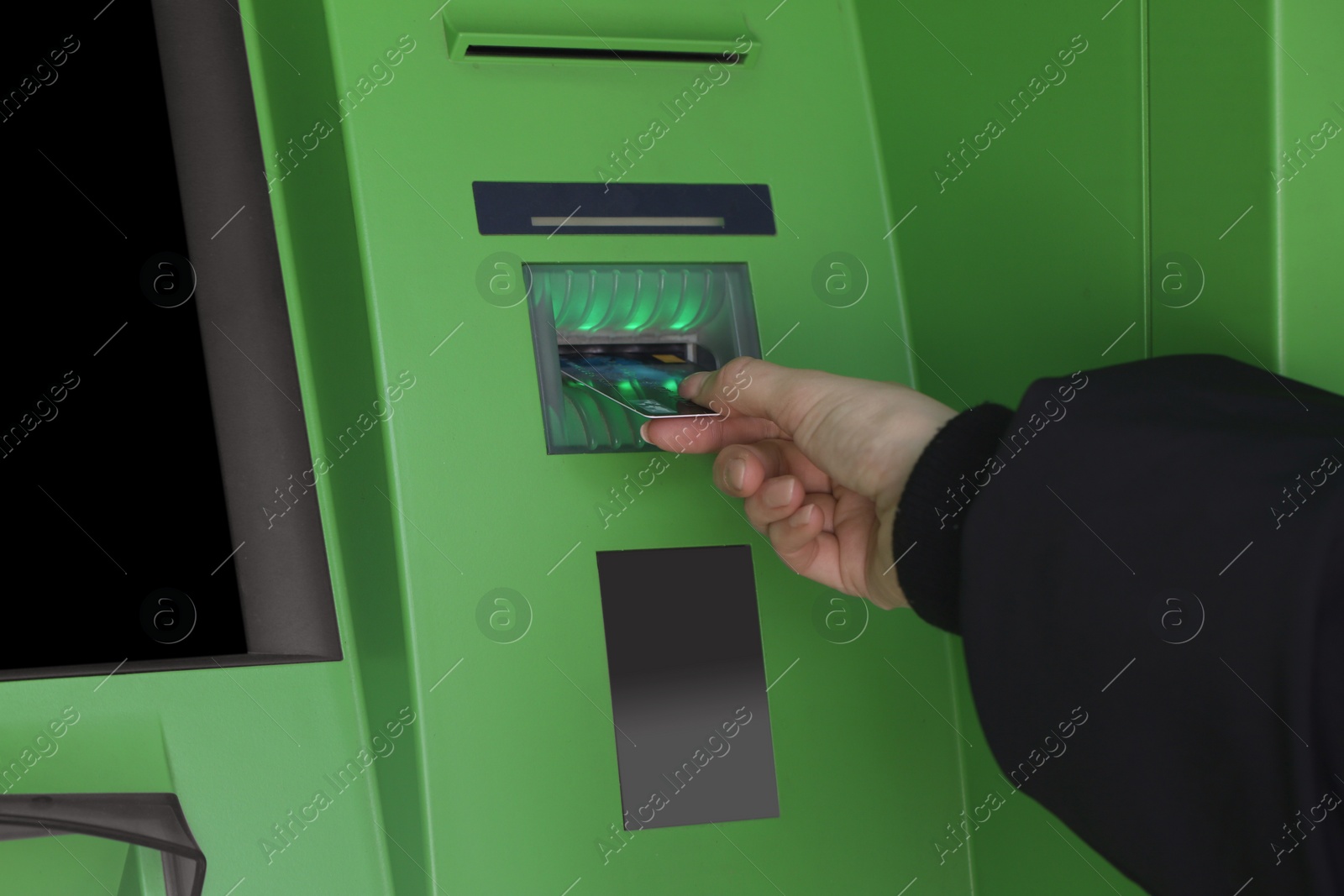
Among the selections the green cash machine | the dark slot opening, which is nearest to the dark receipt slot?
the green cash machine

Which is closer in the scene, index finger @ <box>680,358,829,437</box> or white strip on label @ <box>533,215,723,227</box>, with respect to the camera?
index finger @ <box>680,358,829,437</box>

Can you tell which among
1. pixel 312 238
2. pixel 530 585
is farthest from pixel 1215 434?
pixel 312 238

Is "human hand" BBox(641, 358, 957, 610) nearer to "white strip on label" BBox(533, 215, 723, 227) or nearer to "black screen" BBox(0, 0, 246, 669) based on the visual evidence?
"white strip on label" BBox(533, 215, 723, 227)

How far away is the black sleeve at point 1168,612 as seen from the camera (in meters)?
0.88

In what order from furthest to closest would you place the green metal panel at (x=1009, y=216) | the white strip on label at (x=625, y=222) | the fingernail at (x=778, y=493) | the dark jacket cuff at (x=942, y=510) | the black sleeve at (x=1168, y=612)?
the white strip on label at (x=625, y=222) < the fingernail at (x=778, y=493) < the green metal panel at (x=1009, y=216) < the dark jacket cuff at (x=942, y=510) < the black sleeve at (x=1168, y=612)

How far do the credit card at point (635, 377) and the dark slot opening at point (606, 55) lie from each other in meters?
0.42

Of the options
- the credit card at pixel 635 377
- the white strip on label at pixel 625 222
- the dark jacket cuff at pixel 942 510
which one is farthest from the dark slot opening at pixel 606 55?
the dark jacket cuff at pixel 942 510

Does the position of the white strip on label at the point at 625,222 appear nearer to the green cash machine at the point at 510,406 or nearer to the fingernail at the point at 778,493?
the green cash machine at the point at 510,406

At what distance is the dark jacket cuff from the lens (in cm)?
118

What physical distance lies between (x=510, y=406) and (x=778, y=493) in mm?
365

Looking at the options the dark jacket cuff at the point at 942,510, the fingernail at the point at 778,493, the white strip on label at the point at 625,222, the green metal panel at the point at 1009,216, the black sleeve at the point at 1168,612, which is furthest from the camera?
the white strip on label at the point at 625,222

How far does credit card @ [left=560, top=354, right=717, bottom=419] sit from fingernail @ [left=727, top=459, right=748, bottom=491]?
7cm

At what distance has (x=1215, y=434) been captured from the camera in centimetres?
101

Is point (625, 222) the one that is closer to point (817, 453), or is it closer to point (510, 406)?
point (510, 406)
